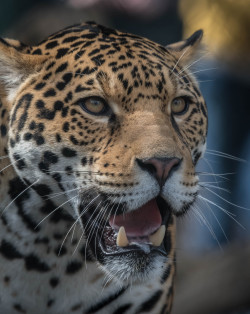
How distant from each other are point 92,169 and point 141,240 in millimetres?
335

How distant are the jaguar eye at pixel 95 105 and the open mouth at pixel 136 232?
1.35 ft

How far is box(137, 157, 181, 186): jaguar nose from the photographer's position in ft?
7.68

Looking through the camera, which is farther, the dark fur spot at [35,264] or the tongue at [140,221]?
the dark fur spot at [35,264]

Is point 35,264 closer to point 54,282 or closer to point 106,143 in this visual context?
point 54,282

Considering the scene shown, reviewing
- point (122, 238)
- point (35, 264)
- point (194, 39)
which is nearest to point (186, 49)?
point (194, 39)

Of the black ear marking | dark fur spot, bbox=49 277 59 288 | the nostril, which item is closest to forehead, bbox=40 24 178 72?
the black ear marking

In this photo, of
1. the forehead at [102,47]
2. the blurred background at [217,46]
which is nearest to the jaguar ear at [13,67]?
the forehead at [102,47]

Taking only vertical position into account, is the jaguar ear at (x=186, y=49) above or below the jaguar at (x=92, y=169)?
above

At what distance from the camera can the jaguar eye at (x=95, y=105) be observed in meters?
2.62

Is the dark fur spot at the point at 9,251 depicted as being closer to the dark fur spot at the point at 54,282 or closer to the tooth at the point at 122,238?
the dark fur spot at the point at 54,282

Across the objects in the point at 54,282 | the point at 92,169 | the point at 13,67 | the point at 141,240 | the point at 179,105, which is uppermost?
the point at 13,67

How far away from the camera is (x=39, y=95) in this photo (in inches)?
104

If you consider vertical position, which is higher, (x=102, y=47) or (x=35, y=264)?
(x=102, y=47)

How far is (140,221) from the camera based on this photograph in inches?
101
